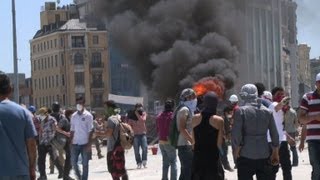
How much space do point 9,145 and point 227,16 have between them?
41.5 metres

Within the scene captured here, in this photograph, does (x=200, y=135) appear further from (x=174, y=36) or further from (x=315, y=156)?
(x=174, y=36)

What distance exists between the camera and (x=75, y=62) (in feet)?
354

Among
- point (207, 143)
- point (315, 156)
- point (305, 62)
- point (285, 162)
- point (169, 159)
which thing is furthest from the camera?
point (305, 62)

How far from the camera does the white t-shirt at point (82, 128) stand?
14562 millimetres

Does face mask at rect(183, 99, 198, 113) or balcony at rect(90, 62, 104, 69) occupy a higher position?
balcony at rect(90, 62, 104, 69)

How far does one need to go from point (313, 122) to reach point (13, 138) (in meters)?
4.40

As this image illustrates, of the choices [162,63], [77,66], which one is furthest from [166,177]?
[77,66]

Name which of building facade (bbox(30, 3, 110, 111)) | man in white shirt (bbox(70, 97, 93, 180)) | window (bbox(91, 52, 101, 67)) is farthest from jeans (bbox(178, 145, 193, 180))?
window (bbox(91, 52, 101, 67))

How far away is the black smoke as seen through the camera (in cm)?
4572

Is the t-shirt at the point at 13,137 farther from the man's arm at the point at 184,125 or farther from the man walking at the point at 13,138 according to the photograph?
the man's arm at the point at 184,125

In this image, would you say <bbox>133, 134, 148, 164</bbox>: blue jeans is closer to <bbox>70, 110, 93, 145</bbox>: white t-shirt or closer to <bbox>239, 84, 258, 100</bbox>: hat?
<bbox>70, 110, 93, 145</bbox>: white t-shirt

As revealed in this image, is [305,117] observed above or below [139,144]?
above

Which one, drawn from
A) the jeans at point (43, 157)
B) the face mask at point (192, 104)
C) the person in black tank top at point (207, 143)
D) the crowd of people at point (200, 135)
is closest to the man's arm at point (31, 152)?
the crowd of people at point (200, 135)

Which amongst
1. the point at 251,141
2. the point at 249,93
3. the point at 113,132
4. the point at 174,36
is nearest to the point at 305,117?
the point at 249,93
